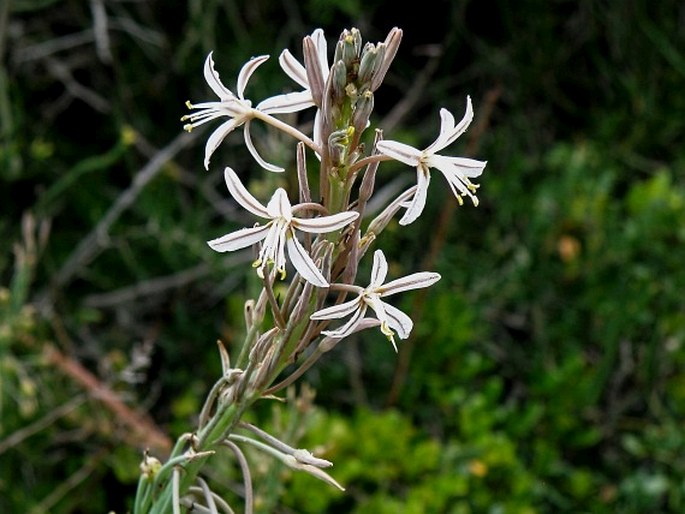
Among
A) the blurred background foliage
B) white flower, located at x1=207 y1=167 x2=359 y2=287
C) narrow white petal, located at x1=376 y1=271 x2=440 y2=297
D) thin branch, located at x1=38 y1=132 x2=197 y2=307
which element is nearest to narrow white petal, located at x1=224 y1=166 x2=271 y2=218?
white flower, located at x1=207 y1=167 x2=359 y2=287

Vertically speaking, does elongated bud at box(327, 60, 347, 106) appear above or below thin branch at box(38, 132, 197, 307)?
above

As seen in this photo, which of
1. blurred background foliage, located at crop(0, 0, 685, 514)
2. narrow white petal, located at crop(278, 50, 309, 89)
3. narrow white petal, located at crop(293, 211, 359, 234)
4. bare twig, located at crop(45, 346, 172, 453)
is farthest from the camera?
blurred background foliage, located at crop(0, 0, 685, 514)

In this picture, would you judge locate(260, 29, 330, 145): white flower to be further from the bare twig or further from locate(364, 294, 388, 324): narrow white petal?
the bare twig

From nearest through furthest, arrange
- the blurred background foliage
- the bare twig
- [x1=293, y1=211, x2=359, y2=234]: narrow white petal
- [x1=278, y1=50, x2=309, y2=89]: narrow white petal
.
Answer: [x1=293, y1=211, x2=359, y2=234]: narrow white petal → [x1=278, y1=50, x2=309, y2=89]: narrow white petal → the bare twig → the blurred background foliage

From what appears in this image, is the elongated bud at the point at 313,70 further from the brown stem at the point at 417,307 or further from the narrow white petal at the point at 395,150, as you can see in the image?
the brown stem at the point at 417,307

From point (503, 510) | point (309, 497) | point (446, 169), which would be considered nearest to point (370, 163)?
point (446, 169)

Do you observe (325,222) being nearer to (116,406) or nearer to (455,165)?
(455,165)

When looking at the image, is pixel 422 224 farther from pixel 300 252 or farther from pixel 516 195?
pixel 300 252

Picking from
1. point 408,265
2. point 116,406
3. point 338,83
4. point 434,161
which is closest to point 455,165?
point 434,161
